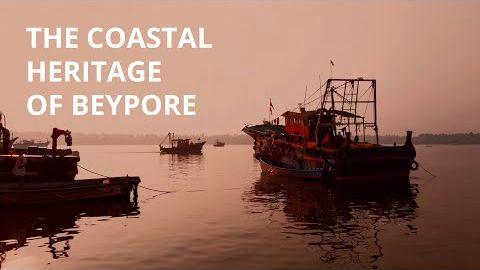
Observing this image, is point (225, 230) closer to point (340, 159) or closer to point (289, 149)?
point (340, 159)

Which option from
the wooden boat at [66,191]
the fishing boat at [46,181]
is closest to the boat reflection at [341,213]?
the wooden boat at [66,191]

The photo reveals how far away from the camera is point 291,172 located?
49094 mm

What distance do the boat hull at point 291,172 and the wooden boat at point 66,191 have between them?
61.1 ft

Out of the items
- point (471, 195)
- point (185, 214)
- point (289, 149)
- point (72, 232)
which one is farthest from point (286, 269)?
point (289, 149)

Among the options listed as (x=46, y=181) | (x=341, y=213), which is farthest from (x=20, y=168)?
(x=341, y=213)

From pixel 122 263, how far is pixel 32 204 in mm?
15533

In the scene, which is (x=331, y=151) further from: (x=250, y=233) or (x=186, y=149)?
(x=186, y=149)

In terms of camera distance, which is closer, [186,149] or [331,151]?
[331,151]

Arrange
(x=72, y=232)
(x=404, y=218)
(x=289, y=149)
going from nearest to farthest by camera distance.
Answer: (x=72, y=232) < (x=404, y=218) < (x=289, y=149)

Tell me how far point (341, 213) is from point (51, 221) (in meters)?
17.4

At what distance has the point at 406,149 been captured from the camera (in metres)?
41.8

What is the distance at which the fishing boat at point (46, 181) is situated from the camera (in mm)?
28688

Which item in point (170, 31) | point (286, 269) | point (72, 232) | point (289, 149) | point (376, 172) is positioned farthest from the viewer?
point (289, 149)

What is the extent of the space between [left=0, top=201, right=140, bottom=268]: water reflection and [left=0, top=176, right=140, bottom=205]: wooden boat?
464mm
